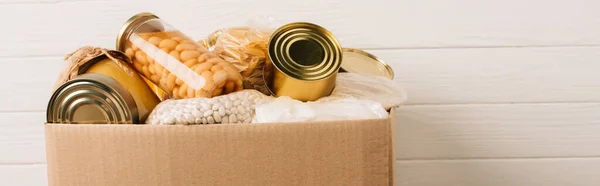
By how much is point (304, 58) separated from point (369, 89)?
6.1 inches

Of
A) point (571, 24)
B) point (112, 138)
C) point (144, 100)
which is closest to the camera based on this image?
point (112, 138)

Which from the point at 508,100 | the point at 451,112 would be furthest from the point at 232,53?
the point at 508,100

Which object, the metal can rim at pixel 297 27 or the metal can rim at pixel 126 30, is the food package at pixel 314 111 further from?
the metal can rim at pixel 126 30

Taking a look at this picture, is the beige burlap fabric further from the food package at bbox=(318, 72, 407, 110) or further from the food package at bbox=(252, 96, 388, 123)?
the food package at bbox=(318, 72, 407, 110)

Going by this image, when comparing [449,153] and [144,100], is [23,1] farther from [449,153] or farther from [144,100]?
[449,153]

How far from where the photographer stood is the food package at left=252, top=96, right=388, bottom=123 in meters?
0.91

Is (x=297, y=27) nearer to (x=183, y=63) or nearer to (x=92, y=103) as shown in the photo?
(x=183, y=63)

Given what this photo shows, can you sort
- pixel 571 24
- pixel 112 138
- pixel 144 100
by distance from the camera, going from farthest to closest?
pixel 571 24, pixel 144 100, pixel 112 138

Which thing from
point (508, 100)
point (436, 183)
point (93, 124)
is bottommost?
point (436, 183)

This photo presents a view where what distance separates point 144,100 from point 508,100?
922 millimetres

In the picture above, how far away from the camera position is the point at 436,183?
151 centimetres

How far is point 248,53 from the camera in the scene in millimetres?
1067

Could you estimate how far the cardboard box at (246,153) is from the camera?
2.78 feet

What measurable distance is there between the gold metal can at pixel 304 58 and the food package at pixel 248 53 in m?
0.06
